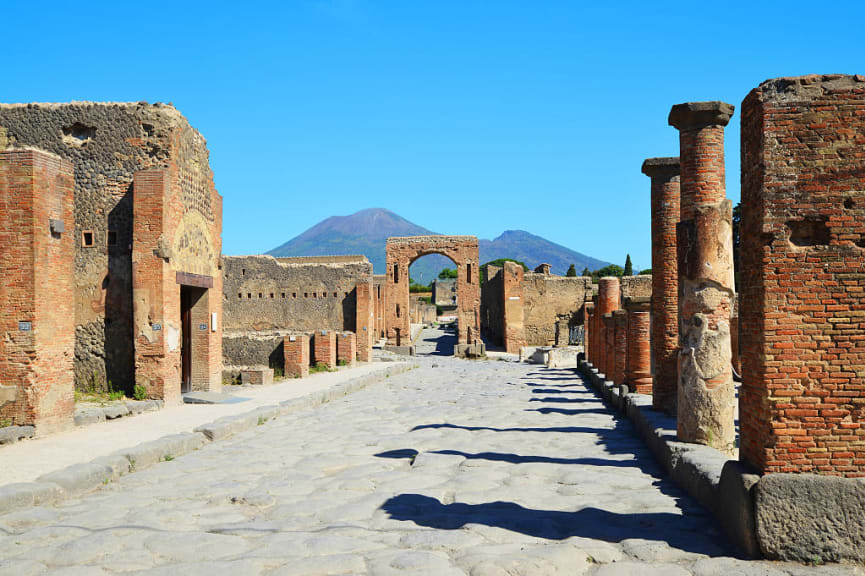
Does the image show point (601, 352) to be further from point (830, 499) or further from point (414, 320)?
point (414, 320)

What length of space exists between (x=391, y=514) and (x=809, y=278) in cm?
313

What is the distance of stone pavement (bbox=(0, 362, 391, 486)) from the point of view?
6582mm

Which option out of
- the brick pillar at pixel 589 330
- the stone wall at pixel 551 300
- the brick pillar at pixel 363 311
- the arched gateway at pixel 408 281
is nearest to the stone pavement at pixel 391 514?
the brick pillar at pixel 589 330

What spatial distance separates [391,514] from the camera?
16.6ft

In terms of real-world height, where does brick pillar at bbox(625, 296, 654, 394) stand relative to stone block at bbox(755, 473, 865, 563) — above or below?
above

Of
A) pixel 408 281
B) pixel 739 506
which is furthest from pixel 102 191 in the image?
pixel 408 281

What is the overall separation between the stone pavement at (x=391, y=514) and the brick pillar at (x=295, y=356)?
7.76m

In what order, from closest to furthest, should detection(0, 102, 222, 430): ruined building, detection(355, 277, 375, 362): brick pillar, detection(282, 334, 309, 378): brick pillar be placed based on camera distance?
1. detection(0, 102, 222, 430): ruined building
2. detection(282, 334, 309, 378): brick pillar
3. detection(355, 277, 375, 362): brick pillar

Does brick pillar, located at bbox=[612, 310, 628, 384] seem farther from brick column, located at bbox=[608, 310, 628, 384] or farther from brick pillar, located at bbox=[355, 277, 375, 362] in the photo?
brick pillar, located at bbox=[355, 277, 375, 362]

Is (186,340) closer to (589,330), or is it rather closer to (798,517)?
(798,517)

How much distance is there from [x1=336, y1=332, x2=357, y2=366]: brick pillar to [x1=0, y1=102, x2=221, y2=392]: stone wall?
29.3 ft

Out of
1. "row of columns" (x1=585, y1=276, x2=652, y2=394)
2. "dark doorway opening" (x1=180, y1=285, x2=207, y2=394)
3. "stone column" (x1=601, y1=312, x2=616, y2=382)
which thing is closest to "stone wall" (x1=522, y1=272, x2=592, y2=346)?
"row of columns" (x1=585, y1=276, x2=652, y2=394)

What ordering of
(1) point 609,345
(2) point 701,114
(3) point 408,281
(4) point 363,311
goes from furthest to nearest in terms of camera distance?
1. (3) point 408,281
2. (4) point 363,311
3. (1) point 609,345
4. (2) point 701,114

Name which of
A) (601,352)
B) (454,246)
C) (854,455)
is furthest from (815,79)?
(454,246)
